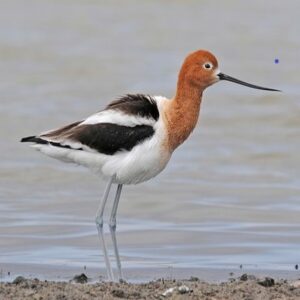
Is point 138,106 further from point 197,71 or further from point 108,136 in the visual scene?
point 197,71

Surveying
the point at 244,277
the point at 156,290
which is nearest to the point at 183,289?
the point at 156,290

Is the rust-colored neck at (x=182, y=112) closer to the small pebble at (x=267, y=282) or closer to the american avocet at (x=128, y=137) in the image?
the american avocet at (x=128, y=137)

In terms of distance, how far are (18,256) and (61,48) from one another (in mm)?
9771

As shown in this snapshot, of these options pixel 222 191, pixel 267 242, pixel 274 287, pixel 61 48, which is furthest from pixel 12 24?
pixel 274 287

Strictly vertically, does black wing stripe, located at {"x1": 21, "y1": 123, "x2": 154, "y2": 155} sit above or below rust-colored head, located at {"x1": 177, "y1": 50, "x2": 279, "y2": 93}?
below

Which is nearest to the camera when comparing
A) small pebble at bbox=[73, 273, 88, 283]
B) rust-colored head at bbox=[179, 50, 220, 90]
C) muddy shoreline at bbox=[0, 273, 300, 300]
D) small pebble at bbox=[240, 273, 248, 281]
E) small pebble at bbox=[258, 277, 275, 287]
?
muddy shoreline at bbox=[0, 273, 300, 300]

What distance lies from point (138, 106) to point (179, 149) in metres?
6.06

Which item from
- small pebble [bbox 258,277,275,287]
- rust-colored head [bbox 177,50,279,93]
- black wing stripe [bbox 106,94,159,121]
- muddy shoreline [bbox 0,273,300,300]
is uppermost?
rust-colored head [bbox 177,50,279,93]

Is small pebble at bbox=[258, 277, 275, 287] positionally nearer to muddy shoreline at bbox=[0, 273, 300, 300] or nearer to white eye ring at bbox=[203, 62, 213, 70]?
muddy shoreline at bbox=[0, 273, 300, 300]

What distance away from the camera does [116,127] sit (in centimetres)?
896

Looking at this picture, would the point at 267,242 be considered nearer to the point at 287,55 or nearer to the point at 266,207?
the point at 266,207

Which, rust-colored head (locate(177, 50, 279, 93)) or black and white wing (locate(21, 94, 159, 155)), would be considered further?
rust-colored head (locate(177, 50, 279, 93))

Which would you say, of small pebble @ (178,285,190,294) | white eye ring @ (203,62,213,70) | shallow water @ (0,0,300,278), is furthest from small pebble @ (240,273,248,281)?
white eye ring @ (203,62,213,70)

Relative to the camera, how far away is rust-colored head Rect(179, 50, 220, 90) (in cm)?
930
